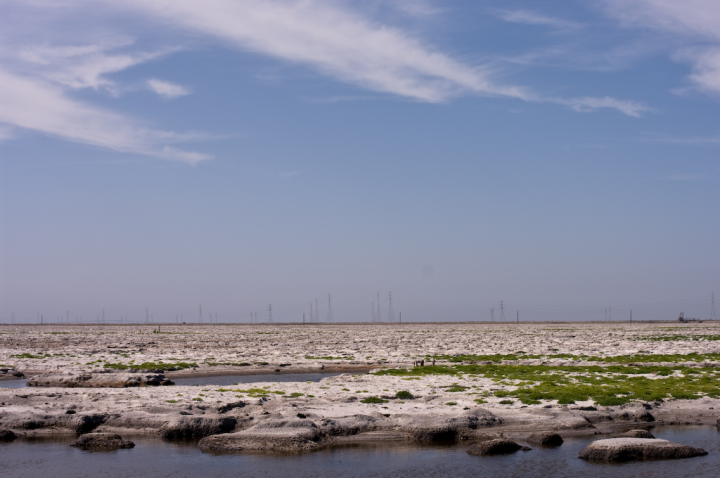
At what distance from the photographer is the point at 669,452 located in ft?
58.0

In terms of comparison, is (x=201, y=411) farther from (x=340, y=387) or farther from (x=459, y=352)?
(x=459, y=352)

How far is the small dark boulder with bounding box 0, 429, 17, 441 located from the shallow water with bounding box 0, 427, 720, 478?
47.6 inches

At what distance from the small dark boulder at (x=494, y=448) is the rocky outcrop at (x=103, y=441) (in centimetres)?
1174

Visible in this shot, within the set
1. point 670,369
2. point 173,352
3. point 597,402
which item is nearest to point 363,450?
point 597,402

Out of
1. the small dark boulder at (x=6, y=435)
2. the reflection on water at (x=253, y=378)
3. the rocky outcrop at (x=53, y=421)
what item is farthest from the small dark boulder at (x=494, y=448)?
the reflection on water at (x=253, y=378)

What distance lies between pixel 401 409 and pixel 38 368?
3172 centimetres

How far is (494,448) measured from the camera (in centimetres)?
1833

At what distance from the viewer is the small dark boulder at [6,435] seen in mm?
21188

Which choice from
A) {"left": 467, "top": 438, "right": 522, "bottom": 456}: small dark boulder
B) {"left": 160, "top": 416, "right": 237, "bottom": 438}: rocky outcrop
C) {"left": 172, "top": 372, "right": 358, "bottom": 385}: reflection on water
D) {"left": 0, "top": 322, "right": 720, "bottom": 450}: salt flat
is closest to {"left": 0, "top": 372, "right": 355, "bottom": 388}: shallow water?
{"left": 172, "top": 372, "right": 358, "bottom": 385}: reflection on water

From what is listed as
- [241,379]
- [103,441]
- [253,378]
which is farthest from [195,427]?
[253,378]

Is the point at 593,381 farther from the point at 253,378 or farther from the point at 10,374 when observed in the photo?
the point at 10,374

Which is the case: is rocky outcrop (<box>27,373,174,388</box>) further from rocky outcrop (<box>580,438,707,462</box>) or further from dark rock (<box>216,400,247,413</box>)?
→ rocky outcrop (<box>580,438,707,462</box>)

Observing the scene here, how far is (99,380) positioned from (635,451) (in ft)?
93.3

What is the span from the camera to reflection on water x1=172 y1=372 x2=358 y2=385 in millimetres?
36625
